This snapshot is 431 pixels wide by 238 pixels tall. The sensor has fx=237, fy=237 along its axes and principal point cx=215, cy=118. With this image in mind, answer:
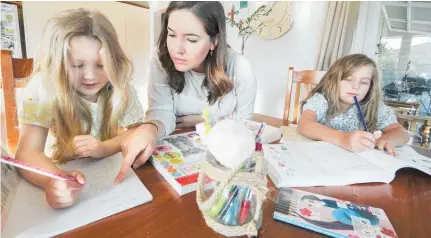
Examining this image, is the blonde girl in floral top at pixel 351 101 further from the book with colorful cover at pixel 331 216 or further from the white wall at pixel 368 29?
the white wall at pixel 368 29

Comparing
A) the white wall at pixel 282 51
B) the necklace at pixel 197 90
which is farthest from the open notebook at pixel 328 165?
the white wall at pixel 282 51

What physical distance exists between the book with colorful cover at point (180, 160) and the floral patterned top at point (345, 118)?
513mm

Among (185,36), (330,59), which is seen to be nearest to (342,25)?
(330,59)

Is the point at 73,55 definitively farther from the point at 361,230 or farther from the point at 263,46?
the point at 263,46

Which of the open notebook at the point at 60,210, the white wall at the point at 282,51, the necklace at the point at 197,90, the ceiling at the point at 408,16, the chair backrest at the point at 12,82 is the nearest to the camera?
the open notebook at the point at 60,210

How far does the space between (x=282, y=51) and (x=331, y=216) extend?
5.97ft

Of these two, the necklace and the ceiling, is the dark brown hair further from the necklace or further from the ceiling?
the ceiling

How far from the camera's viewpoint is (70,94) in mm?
397

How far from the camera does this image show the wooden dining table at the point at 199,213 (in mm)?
287

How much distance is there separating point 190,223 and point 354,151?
46 cm

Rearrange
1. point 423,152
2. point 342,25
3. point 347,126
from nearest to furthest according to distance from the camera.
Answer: point 423,152 < point 347,126 < point 342,25

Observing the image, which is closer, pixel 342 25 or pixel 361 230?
pixel 361 230

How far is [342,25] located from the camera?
1.60 metres

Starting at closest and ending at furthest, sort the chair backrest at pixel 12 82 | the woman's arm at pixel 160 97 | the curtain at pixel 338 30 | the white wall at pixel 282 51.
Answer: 1. the chair backrest at pixel 12 82
2. the woman's arm at pixel 160 97
3. the curtain at pixel 338 30
4. the white wall at pixel 282 51
